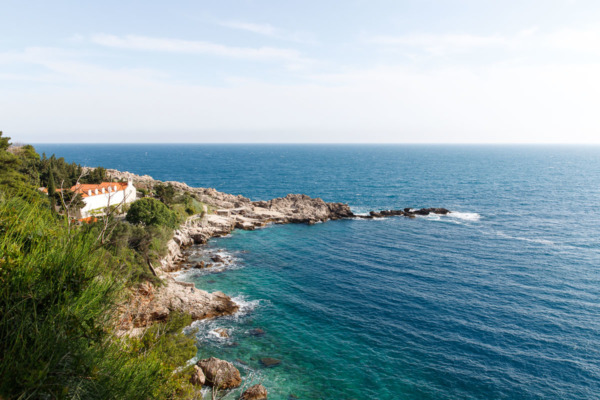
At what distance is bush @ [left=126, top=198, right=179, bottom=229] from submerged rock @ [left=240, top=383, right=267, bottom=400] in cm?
3792

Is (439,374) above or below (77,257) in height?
below

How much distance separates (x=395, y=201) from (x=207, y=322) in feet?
278

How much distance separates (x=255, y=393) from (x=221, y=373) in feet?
12.0

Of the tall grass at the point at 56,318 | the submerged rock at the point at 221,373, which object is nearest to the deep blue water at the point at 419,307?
the submerged rock at the point at 221,373

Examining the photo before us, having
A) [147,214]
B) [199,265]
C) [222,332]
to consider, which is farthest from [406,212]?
[222,332]

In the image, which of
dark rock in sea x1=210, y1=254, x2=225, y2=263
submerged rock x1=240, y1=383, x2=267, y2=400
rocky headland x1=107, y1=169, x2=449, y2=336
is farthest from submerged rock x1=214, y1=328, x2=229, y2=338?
dark rock in sea x1=210, y1=254, x2=225, y2=263

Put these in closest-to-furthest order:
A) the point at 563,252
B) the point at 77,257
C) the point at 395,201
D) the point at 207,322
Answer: the point at 77,257 → the point at 207,322 → the point at 563,252 → the point at 395,201

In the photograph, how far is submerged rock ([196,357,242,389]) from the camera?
93.6 ft

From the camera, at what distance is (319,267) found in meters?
57.5

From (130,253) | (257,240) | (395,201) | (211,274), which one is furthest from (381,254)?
(395,201)

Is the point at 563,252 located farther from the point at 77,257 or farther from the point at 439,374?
the point at 77,257

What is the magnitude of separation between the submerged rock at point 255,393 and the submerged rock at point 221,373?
167cm

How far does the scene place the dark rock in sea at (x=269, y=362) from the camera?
1261 inches

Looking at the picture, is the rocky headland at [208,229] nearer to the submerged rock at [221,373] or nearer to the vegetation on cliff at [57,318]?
the submerged rock at [221,373]
